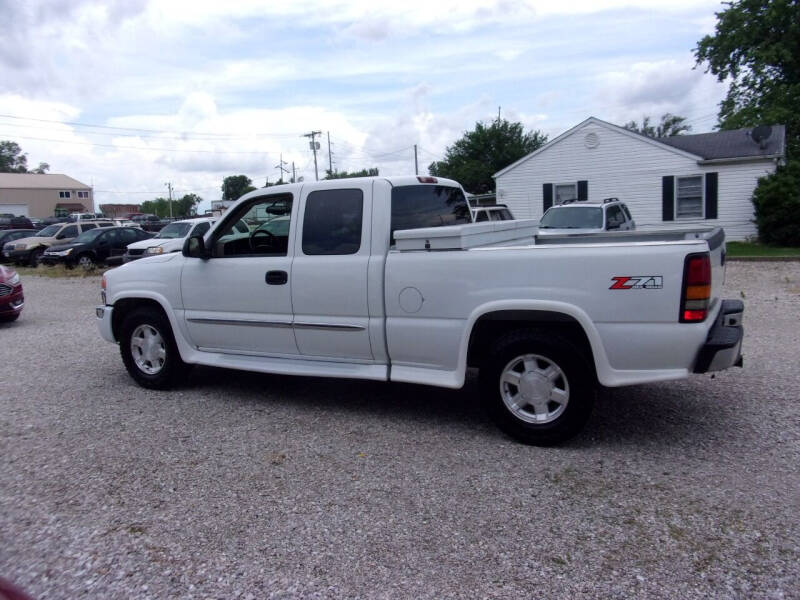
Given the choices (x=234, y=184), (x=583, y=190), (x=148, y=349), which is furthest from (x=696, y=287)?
(x=234, y=184)

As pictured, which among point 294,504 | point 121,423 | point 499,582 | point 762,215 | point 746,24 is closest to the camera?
point 499,582

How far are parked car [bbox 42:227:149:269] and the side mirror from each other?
17.2 meters

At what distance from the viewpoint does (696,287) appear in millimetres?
4180

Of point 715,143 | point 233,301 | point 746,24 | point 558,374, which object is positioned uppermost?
point 746,24

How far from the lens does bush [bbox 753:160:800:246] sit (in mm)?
19484

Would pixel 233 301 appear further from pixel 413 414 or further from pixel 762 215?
pixel 762 215

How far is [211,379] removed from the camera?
710 centimetres

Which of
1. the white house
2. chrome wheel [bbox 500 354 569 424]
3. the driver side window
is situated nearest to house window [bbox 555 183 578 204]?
the white house

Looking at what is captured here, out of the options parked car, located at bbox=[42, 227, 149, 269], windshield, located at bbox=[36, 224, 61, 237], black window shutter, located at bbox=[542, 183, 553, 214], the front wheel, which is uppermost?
black window shutter, located at bbox=[542, 183, 553, 214]

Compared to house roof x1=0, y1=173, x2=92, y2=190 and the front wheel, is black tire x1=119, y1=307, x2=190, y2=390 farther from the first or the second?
house roof x1=0, y1=173, x2=92, y2=190

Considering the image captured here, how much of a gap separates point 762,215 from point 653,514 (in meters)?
19.3

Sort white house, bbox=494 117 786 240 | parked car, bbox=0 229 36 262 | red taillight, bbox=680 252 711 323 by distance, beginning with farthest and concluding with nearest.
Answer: parked car, bbox=0 229 36 262 → white house, bbox=494 117 786 240 → red taillight, bbox=680 252 711 323

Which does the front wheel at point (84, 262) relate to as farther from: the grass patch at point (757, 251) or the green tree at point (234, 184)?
the green tree at point (234, 184)

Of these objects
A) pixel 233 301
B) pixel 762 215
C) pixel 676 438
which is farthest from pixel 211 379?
pixel 762 215
